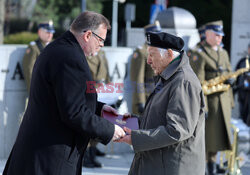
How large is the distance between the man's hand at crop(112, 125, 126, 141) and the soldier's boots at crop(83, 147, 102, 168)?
164 inches

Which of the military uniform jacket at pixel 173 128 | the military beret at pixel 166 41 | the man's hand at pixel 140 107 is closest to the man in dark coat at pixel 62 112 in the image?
the military uniform jacket at pixel 173 128

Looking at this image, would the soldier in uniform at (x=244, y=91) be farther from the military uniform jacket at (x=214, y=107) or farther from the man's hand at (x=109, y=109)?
the man's hand at (x=109, y=109)

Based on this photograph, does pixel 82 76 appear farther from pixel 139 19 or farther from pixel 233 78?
pixel 139 19

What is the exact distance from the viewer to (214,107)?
22.4 feet

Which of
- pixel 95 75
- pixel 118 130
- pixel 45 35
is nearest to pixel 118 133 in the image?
pixel 118 130

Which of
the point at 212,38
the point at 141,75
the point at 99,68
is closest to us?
the point at 212,38

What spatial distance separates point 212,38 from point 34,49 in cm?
249

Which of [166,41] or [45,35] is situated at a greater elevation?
[166,41]

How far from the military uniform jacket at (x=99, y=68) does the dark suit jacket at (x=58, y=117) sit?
14.1 feet

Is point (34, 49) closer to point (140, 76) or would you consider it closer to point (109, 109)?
point (140, 76)

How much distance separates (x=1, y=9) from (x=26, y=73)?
14.3 metres

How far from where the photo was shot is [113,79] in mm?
8164

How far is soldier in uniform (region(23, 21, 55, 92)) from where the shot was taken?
7.37 m

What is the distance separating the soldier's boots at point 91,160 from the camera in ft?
24.6
